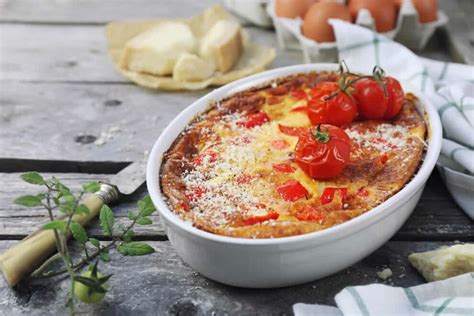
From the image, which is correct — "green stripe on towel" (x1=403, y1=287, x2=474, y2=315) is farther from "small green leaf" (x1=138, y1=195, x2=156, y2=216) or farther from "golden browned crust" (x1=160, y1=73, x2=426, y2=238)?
"small green leaf" (x1=138, y1=195, x2=156, y2=216)

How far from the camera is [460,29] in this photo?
2.55 metres

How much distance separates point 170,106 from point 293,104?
56cm

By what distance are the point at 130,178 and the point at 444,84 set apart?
3.11 feet

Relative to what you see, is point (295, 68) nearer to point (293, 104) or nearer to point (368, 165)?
point (293, 104)

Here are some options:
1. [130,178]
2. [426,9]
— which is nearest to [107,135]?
[130,178]

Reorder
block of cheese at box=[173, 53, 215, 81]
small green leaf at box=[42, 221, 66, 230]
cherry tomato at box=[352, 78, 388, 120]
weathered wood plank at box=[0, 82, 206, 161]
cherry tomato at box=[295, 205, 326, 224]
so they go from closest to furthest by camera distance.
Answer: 1. small green leaf at box=[42, 221, 66, 230]
2. cherry tomato at box=[295, 205, 326, 224]
3. cherry tomato at box=[352, 78, 388, 120]
4. weathered wood plank at box=[0, 82, 206, 161]
5. block of cheese at box=[173, 53, 215, 81]

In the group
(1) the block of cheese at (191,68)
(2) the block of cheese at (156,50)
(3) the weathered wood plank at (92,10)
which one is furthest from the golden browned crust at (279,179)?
(3) the weathered wood plank at (92,10)

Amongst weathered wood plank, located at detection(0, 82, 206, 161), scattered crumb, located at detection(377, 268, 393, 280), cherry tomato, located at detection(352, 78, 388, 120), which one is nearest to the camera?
scattered crumb, located at detection(377, 268, 393, 280)

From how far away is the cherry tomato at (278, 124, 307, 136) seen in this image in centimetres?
167

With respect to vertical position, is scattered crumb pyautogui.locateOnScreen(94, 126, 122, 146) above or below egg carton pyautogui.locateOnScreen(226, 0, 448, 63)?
below

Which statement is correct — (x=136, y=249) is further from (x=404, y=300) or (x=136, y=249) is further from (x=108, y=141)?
(x=108, y=141)

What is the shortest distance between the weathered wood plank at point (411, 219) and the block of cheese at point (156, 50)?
68 centimetres

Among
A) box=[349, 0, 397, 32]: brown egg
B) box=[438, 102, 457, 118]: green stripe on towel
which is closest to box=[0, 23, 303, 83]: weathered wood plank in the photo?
box=[349, 0, 397, 32]: brown egg

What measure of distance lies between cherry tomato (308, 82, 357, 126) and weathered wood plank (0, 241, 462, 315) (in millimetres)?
352
